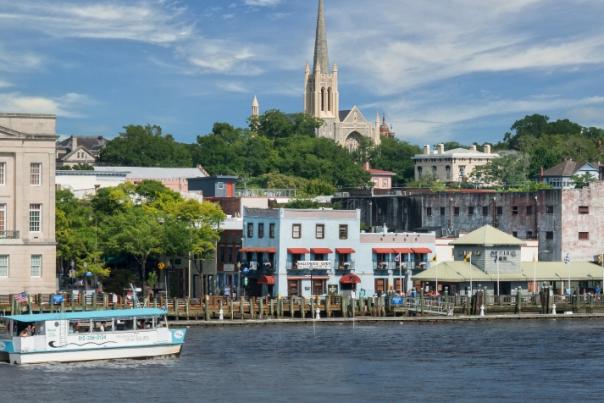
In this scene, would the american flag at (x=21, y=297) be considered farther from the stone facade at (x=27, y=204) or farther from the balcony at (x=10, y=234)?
the balcony at (x=10, y=234)

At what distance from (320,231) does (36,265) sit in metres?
23.9

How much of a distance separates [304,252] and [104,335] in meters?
39.1

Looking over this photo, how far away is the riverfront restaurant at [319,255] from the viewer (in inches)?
5054

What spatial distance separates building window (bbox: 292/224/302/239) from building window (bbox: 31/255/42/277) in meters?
21.1

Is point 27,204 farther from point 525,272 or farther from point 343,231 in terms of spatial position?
point 525,272

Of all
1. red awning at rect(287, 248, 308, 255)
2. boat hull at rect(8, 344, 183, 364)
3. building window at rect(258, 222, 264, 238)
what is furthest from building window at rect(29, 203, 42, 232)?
boat hull at rect(8, 344, 183, 364)

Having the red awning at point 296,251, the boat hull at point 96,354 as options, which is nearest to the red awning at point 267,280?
the red awning at point 296,251

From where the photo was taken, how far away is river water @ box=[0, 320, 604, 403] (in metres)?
79.1

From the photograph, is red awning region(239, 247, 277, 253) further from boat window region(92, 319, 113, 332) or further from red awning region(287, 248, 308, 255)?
boat window region(92, 319, 113, 332)

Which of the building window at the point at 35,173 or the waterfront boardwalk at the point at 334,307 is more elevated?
the building window at the point at 35,173

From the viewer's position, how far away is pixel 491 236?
435 ft

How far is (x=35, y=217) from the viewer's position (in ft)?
400

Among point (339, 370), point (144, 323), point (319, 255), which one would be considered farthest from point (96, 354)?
point (319, 255)

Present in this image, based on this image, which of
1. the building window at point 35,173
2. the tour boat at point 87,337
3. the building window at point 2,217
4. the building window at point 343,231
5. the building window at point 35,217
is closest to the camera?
the tour boat at point 87,337
